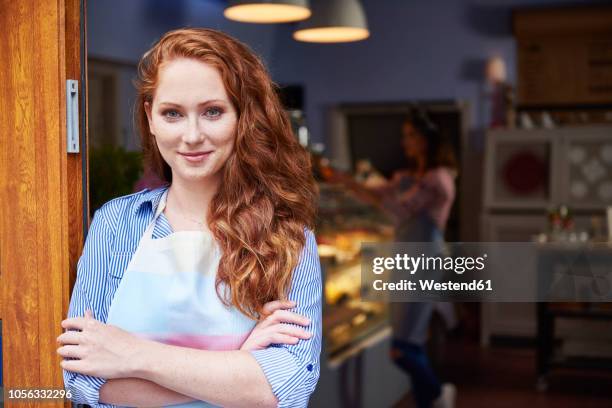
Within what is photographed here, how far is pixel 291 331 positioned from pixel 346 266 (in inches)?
99.6

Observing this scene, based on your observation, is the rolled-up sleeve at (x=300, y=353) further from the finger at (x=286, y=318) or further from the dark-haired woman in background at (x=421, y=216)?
the dark-haired woman in background at (x=421, y=216)

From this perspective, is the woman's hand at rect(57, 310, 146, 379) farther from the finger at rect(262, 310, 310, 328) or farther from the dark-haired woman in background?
the dark-haired woman in background

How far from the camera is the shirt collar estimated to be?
1609 millimetres

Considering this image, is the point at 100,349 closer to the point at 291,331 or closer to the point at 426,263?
the point at 291,331

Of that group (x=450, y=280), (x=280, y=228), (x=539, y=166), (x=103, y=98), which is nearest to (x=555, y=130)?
(x=539, y=166)

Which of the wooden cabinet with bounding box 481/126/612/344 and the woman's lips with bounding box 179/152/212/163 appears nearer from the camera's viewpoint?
the woman's lips with bounding box 179/152/212/163

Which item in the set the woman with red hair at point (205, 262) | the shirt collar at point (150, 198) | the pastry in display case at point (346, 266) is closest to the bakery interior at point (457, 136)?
the pastry in display case at point (346, 266)

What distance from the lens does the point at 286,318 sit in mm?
1462

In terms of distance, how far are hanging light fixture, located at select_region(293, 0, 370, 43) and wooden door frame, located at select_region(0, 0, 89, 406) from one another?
181 cm

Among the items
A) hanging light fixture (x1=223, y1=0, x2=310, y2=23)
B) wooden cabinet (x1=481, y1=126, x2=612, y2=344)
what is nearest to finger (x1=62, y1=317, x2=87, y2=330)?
hanging light fixture (x1=223, y1=0, x2=310, y2=23)

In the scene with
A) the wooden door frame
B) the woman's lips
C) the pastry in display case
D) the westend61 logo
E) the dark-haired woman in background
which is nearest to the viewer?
the woman's lips

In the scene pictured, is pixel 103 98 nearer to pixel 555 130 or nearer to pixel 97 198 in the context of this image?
pixel 97 198

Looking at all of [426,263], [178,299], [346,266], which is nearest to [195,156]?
[178,299]

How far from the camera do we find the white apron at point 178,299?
1.52 meters
